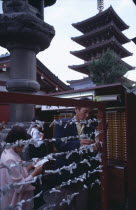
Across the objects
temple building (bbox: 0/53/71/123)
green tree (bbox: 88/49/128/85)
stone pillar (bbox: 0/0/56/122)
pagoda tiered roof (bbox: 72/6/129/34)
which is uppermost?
pagoda tiered roof (bbox: 72/6/129/34)

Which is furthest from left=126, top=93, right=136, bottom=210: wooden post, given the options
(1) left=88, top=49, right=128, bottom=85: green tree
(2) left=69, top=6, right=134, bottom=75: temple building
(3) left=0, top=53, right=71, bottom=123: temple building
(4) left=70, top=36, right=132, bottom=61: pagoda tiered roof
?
(2) left=69, top=6, right=134, bottom=75: temple building

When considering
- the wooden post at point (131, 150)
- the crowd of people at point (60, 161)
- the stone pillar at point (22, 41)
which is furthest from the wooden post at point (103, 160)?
the stone pillar at point (22, 41)

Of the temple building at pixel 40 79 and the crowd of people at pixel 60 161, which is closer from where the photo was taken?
the crowd of people at pixel 60 161

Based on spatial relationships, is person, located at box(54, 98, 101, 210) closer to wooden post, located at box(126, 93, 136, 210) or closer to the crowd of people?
the crowd of people

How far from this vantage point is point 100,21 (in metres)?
32.6

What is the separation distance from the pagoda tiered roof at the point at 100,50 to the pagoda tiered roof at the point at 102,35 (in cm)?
191

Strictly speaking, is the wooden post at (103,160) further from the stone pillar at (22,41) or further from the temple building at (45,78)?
the temple building at (45,78)

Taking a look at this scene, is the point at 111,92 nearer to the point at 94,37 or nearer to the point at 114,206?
the point at 114,206

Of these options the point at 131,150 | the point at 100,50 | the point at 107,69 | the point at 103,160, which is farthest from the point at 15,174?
the point at 100,50

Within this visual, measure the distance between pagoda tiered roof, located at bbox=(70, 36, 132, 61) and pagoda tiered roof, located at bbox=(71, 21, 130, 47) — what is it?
1.91 meters

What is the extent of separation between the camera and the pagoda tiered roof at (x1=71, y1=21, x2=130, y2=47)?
30.6m

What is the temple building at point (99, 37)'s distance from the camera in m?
30.6

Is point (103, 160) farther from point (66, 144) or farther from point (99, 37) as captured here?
point (99, 37)

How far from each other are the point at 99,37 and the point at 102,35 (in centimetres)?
82
